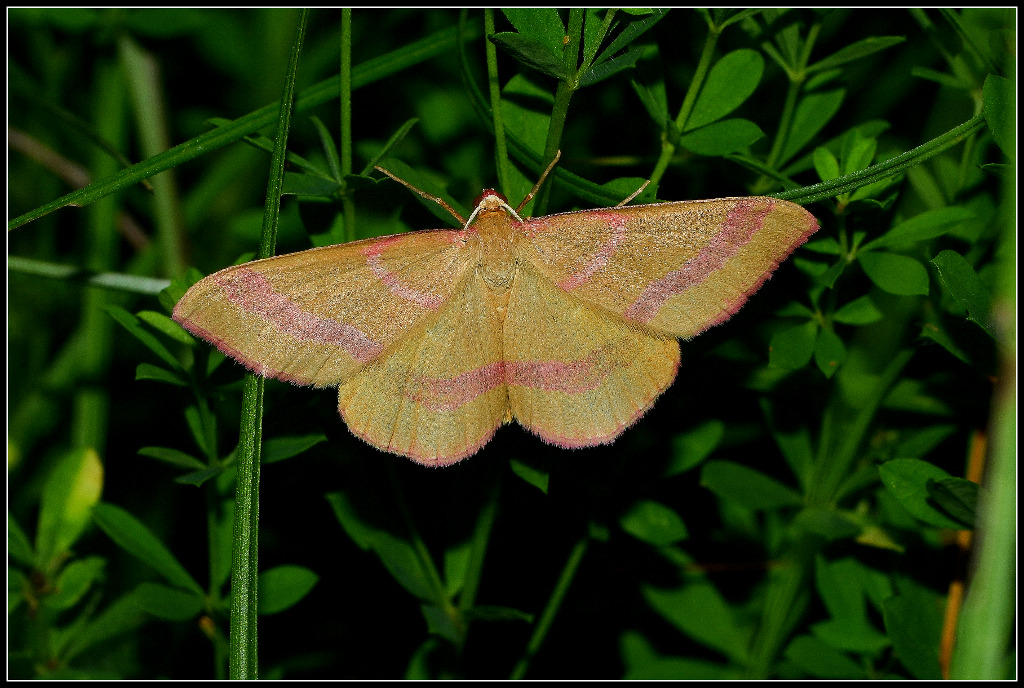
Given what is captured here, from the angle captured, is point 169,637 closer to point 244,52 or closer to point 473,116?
point 473,116

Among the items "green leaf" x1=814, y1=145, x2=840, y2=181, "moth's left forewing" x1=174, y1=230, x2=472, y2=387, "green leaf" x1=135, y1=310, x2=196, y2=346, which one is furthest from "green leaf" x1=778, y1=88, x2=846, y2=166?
"green leaf" x1=135, y1=310, x2=196, y2=346

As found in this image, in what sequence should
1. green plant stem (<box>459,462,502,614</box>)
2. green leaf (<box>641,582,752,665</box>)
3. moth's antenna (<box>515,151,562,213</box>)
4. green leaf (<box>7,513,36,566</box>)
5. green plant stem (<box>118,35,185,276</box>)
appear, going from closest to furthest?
moth's antenna (<box>515,151,562,213</box>)
green plant stem (<box>459,462,502,614</box>)
green leaf (<box>7,513,36,566</box>)
green leaf (<box>641,582,752,665</box>)
green plant stem (<box>118,35,185,276</box>)

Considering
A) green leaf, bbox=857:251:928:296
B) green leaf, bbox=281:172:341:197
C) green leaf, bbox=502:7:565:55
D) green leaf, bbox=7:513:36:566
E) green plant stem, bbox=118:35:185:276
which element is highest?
green plant stem, bbox=118:35:185:276

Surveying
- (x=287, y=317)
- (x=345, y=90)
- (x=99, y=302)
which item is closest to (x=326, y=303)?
(x=287, y=317)

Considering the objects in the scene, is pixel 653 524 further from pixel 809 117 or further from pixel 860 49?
pixel 860 49

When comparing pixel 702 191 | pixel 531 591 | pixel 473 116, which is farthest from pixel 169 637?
pixel 702 191

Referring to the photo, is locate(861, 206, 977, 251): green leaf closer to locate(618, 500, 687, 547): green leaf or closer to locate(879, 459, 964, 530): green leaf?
locate(879, 459, 964, 530): green leaf
